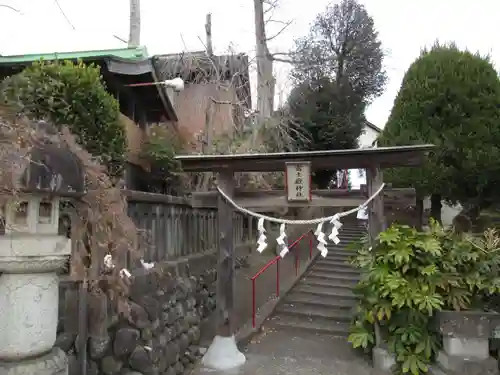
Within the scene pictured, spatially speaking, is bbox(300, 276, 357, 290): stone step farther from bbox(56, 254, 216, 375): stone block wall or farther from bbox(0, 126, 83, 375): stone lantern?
bbox(0, 126, 83, 375): stone lantern

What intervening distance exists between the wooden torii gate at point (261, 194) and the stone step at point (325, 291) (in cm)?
431

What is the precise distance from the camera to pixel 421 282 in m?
6.24

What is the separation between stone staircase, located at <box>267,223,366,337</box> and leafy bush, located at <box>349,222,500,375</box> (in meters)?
2.22

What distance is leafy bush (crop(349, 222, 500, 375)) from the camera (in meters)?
6.06

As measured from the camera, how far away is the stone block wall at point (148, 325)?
3.87m

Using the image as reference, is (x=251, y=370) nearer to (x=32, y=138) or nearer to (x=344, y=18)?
(x=32, y=138)

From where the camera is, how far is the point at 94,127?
6.73 metres

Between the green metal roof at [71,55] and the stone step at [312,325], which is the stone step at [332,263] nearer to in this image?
the stone step at [312,325]

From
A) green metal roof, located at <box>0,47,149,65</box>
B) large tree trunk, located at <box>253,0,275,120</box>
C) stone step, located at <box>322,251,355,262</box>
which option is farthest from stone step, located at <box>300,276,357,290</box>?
green metal roof, located at <box>0,47,149,65</box>

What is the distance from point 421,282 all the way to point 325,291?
206 inches

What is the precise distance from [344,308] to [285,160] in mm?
5118

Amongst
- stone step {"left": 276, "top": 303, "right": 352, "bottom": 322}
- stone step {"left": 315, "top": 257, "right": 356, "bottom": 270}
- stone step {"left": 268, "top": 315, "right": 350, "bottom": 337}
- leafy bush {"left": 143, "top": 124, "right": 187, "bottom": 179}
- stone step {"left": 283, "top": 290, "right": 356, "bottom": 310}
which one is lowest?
stone step {"left": 268, "top": 315, "right": 350, "bottom": 337}

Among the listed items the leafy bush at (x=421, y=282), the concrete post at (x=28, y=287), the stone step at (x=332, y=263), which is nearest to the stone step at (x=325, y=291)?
the stone step at (x=332, y=263)

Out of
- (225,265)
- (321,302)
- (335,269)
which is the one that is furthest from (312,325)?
(335,269)
